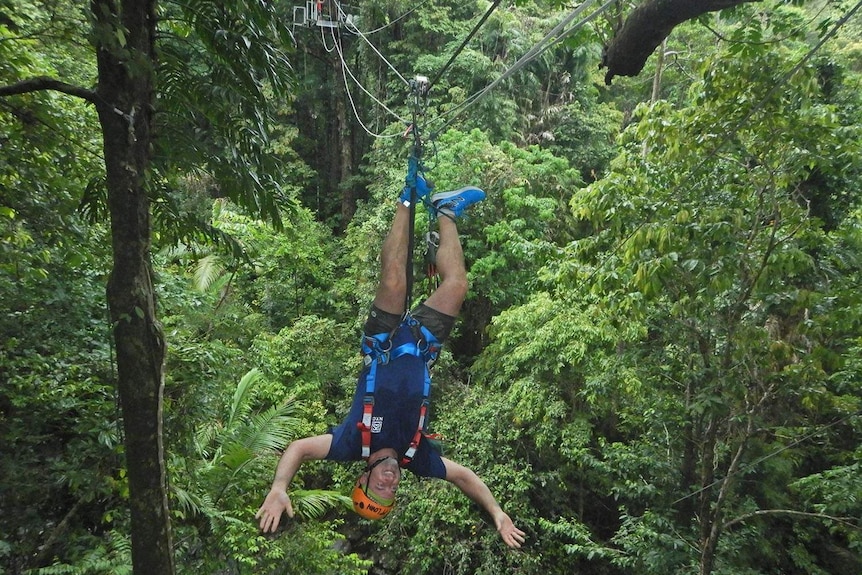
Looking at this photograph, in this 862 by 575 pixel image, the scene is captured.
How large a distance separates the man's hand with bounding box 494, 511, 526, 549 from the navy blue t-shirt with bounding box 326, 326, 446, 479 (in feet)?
2.00

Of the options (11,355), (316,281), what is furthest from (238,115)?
(316,281)

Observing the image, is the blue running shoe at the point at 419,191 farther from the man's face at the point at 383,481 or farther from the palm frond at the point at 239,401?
the palm frond at the point at 239,401

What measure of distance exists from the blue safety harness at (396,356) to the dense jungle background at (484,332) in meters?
0.96

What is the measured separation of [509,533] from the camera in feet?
9.54

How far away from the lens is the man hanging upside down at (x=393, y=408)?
3023mm

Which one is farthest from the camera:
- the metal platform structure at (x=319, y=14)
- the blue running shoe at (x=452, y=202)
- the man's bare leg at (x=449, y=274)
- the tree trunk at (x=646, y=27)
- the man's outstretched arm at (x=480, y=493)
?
the metal platform structure at (x=319, y=14)

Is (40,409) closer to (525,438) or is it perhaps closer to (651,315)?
(651,315)

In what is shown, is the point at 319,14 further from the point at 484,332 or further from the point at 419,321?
the point at 419,321

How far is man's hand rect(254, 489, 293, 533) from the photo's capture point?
2525mm

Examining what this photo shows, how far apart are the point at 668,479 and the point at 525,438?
2.15 meters

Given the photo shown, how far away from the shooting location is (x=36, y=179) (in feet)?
11.9

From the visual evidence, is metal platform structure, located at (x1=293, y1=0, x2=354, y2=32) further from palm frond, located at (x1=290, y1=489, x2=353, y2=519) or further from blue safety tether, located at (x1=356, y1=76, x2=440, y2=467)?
blue safety tether, located at (x1=356, y1=76, x2=440, y2=467)

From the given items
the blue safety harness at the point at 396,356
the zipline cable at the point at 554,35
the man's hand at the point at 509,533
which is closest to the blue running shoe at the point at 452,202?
the zipline cable at the point at 554,35

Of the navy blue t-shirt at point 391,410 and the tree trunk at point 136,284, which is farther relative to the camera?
the navy blue t-shirt at point 391,410
